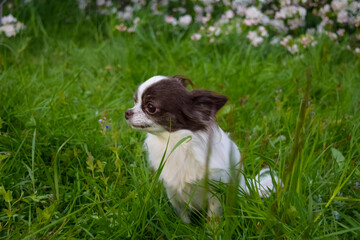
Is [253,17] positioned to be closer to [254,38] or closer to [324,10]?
[254,38]

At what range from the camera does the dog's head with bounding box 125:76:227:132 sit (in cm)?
199

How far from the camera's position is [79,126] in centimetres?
261

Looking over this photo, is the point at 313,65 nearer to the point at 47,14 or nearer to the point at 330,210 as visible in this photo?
the point at 330,210

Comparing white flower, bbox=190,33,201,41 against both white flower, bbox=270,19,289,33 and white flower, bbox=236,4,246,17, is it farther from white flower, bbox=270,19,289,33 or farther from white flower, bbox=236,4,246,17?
white flower, bbox=270,19,289,33

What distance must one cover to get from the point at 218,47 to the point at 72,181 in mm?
2635

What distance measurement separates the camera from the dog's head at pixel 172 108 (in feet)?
6.52

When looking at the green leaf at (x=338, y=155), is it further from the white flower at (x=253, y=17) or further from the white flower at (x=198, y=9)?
the white flower at (x=198, y=9)

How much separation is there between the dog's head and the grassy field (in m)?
0.23

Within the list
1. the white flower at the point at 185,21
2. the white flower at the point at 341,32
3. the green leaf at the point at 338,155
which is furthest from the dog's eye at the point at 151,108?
the white flower at the point at 341,32

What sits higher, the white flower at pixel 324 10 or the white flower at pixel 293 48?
the white flower at pixel 324 10

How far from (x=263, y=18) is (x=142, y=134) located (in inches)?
99.4

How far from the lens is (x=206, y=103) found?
2021mm

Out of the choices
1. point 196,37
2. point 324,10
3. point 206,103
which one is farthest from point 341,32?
point 206,103

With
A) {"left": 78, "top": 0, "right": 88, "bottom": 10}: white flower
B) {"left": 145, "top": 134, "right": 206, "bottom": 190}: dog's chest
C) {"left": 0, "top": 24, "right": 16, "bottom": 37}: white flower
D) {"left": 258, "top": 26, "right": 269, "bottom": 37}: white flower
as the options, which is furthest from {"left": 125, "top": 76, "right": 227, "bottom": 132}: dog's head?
{"left": 78, "top": 0, "right": 88, "bottom": 10}: white flower
